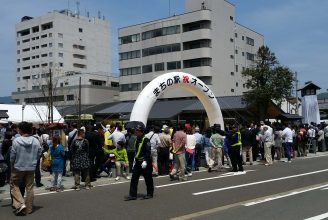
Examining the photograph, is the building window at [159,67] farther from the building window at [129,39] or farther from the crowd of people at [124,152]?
the crowd of people at [124,152]

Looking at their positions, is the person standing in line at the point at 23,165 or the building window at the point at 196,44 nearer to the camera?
the person standing in line at the point at 23,165

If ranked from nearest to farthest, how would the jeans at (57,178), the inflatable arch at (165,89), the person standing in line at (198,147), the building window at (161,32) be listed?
the jeans at (57,178)
the person standing in line at (198,147)
the inflatable arch at (165,89)
the building window at (161,32)

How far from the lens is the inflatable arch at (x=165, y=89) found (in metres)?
19.1

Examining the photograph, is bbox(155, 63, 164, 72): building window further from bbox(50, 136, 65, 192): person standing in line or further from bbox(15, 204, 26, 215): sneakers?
bbox(15, 204, 26, 215): sneakers

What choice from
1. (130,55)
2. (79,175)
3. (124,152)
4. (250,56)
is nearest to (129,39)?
(130,55)

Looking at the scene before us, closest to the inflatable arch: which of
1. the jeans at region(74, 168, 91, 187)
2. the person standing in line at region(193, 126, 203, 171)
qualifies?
the person standing in line at region(193, 126, 203, 171)

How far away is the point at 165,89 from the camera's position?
67.6 feet

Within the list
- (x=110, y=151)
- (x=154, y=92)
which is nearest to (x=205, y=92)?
(x=154, y=92)

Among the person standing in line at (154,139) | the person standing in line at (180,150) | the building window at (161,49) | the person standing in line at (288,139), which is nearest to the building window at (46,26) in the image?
the building window at (161,49)

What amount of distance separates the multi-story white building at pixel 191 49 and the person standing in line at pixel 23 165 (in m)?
51.2

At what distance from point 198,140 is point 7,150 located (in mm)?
7730

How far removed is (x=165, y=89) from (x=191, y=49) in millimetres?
42658

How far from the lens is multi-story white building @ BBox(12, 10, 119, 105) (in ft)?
280

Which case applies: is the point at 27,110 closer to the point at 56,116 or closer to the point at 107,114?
the point at 56,116
